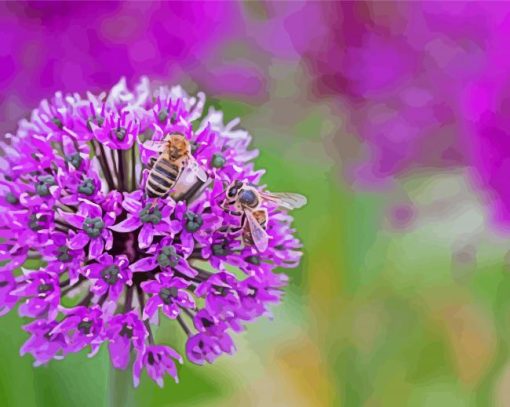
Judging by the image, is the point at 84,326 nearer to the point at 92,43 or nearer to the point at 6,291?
the point at 6,291

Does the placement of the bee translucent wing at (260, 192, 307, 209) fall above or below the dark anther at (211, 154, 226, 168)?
below

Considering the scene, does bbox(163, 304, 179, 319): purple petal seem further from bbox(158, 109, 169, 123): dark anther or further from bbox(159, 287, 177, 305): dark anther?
bbox(158, 109, 169, 123): dark anther

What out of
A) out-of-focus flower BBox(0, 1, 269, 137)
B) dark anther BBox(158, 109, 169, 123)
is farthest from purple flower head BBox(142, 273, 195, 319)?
out-of-focus flower BBox(0, 1, 269, 137)

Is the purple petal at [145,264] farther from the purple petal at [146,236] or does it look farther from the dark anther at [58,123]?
the dark anther at [58,123]

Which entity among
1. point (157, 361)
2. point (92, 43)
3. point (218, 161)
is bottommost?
point (157, 361)

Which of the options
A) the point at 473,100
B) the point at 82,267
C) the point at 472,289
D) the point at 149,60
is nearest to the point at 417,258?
the point at 472,289

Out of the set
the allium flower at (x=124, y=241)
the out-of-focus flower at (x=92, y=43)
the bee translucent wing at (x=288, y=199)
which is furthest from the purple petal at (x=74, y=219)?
the out-of-focus flower at (x=92, y=43)

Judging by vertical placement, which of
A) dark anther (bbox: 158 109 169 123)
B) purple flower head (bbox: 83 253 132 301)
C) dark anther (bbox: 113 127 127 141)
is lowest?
purple flower head (bbox: 83 253 132 301)

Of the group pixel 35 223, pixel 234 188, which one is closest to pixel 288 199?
pixel 234 188
